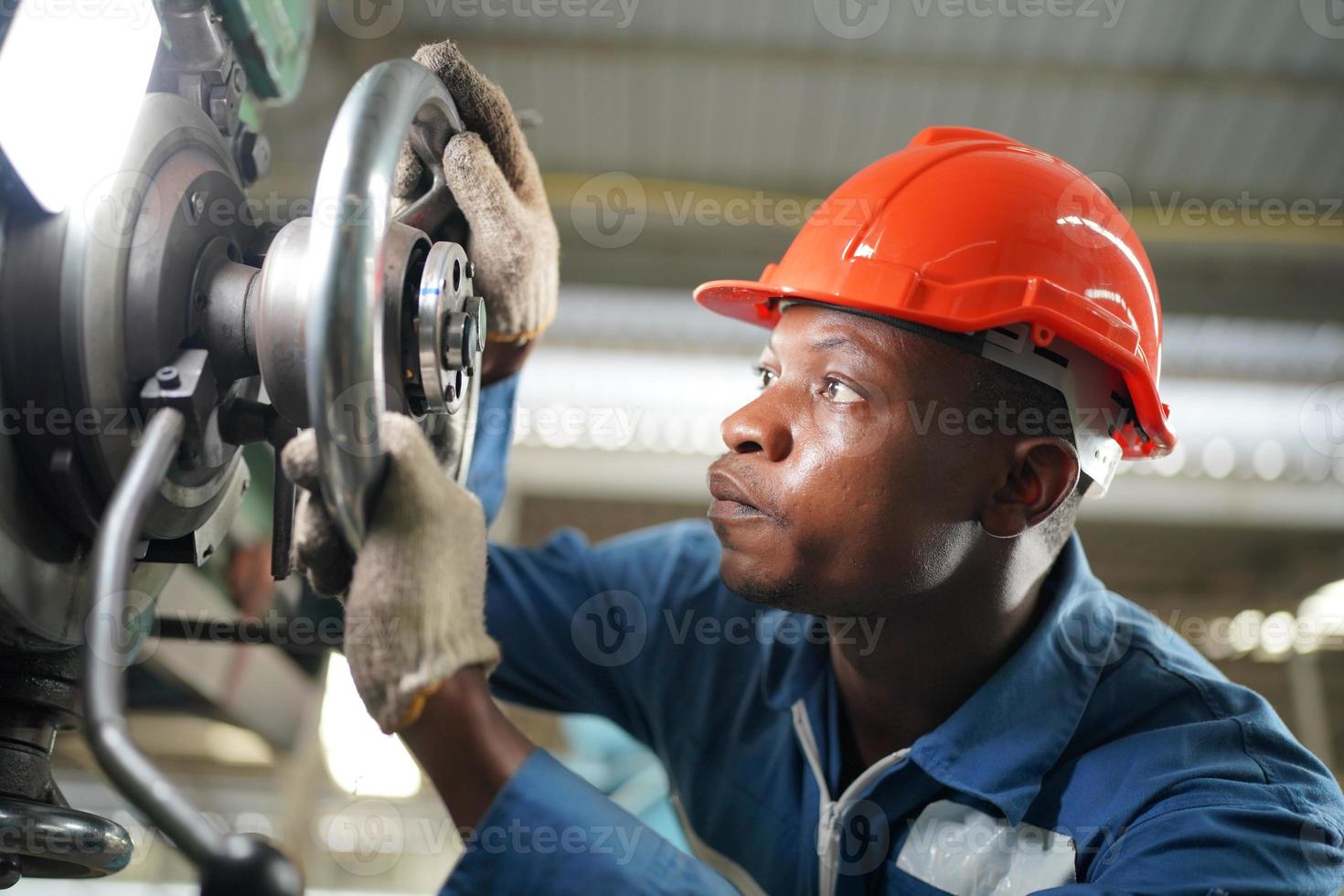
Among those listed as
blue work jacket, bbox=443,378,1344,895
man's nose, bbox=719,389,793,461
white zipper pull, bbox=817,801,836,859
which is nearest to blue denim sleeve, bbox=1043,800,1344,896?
blue work jacket, bbox=443,378,1344,895

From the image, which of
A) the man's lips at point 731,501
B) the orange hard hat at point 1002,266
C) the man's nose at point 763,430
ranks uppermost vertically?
the orange hard hat at point 1002,266

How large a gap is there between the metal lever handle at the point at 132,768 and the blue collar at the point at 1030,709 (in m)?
0.91

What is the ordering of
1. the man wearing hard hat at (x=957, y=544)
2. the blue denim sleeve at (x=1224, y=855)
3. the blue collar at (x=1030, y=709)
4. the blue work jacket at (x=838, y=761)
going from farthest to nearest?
1. the blue collar at (x=1030, y=709)
2. the man wearing hard hat at (x=957, y=544)
3. the blue denim sleeve at (x=1224, y=855)
4. the blue work jacket at (x=838, y=761)

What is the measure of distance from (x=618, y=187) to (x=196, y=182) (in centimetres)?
364

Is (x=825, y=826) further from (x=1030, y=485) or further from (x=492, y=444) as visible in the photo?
(x=492, y=444)

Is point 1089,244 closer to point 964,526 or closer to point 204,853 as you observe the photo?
point 964,526

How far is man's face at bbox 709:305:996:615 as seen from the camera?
1.24 metres

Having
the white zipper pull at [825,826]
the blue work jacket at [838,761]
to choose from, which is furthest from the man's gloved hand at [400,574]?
the white zipper pull at [825,826]

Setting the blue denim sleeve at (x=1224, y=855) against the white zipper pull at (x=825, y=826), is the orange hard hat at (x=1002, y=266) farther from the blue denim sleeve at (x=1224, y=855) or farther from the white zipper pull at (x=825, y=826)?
the white zipper pull at (x=825, y=826)

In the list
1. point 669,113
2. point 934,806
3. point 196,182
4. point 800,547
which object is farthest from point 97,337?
point 669,113

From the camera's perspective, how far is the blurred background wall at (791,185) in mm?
3777

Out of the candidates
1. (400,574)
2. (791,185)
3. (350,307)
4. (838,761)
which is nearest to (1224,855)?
(838,761)

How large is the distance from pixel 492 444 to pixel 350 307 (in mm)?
812

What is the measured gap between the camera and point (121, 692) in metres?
0.74
